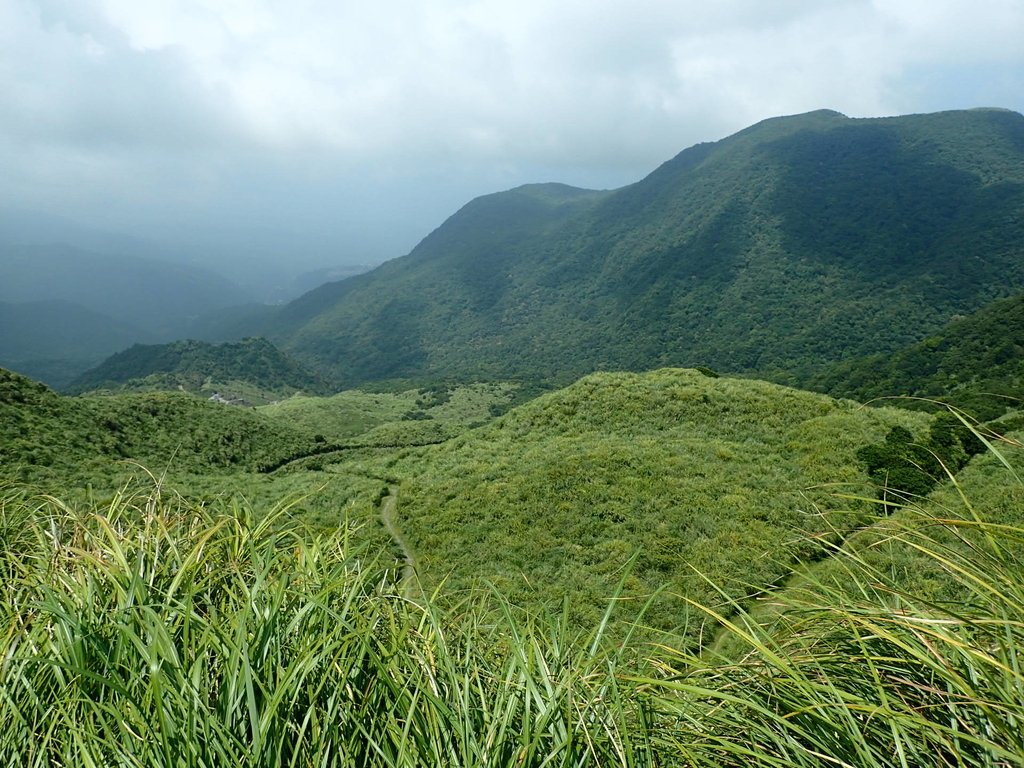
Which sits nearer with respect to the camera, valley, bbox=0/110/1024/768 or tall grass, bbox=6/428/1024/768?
tall grass, bbox=6/428/1024/768

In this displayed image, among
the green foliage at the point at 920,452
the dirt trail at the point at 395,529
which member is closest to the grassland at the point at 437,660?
the dirt trail at the point at 395,529

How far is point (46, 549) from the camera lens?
3.99 metres

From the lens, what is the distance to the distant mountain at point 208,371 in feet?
450

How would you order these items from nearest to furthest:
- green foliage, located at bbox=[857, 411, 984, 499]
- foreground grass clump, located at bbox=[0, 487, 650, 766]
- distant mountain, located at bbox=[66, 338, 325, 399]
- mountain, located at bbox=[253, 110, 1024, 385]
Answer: foreground grass clump, located at bbox=[0, 487, 650, 766] → green foliage, located at bbox=[857, 411, 984, 499] → mountain, located at bbox=[253, 110, 1024, 385] → distant mountain, located at bbox=[66, 338, 325, 399]

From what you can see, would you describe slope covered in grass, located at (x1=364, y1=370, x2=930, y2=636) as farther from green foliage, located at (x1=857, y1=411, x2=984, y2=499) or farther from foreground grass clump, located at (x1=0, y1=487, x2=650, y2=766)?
foreground grass clump, located at (x1=0, y1=487, x2=650, y2=766)

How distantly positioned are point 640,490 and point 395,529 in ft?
29.0

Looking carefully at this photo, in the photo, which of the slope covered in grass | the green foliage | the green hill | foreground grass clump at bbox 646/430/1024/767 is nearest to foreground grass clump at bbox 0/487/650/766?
foreground grass clump at bbox 646/430/1024/767

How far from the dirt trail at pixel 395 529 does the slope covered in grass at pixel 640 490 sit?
1.20ft

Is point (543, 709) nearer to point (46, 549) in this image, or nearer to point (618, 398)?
point (46, 549)

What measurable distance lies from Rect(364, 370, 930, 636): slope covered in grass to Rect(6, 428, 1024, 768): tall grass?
9.06 metres

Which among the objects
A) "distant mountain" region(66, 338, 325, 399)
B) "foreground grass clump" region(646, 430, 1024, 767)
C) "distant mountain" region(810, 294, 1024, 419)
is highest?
"foreground grass clump" region(646, 430, 1024, 767)

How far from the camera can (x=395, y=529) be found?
20.1m

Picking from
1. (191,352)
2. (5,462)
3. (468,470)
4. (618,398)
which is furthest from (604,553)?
(191,352)

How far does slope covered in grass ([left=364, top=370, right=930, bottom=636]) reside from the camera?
15.3 meters
